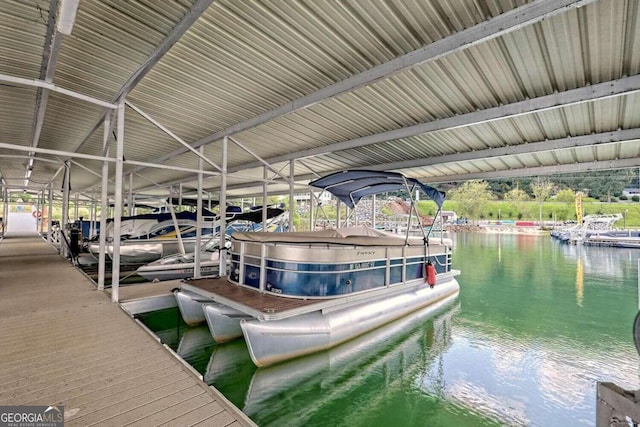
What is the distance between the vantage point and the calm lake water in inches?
121

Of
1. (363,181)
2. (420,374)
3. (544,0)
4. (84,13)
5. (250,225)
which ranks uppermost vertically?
(84,13)

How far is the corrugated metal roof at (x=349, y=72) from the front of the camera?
2.96 m

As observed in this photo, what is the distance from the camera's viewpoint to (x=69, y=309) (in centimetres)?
413

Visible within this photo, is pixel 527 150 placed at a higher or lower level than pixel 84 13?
lower

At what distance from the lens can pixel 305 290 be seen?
4.24 metres

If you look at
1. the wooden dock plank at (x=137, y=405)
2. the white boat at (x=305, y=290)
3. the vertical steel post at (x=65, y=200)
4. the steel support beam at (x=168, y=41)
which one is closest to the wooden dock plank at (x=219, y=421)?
the wooden dock plank at (x=137, y=405)

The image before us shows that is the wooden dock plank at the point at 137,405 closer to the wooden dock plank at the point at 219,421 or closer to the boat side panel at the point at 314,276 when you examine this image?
the wooden dock plank at the point at 219,421

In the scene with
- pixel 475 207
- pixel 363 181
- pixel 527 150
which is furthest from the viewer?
pixel 475 207

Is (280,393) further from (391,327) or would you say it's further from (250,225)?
(250,225)

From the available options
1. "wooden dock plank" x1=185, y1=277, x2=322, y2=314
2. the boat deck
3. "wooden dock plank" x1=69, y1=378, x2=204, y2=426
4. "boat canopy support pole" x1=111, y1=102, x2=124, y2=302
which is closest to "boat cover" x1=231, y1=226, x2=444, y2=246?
"wooden dock plank" x1=185, y1=277, x2=322, y2=314

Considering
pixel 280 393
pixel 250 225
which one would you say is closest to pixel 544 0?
pixel 280 393

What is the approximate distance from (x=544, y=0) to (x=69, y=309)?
244 inches

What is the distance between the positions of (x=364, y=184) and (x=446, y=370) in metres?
4.22

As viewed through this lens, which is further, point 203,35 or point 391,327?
point 391,327
